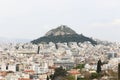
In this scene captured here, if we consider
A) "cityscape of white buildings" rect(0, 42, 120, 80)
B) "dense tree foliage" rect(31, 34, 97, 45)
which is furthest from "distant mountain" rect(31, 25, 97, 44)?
"cityscape of white buildings" rect(0, 42, 120, 80)

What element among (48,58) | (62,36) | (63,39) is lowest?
(48,58)

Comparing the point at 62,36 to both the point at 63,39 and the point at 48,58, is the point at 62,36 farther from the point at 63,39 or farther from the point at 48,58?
the point at 48,58

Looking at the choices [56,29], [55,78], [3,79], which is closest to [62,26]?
[56,29]

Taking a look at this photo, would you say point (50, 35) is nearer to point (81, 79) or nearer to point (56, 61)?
point (56, 61)

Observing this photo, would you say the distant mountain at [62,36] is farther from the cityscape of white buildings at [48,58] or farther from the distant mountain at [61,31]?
the cityscape of white buildings at [48,58]

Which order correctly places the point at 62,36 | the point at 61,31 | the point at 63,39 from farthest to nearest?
the point at 62,36
the point at 63,39
the point at 61,31

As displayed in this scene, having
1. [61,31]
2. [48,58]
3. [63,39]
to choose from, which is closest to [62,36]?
[63,39]
